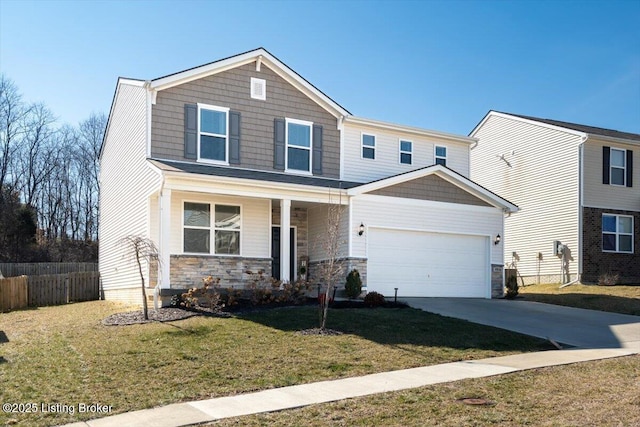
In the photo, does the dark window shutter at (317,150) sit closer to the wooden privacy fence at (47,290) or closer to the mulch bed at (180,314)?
the mulch bed at (180,314)

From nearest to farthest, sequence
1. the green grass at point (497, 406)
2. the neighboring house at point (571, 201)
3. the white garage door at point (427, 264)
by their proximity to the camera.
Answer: the green grass at point (497, 406)
the white garage door at point (427, 264)
the neighboring house at point (571, 201)

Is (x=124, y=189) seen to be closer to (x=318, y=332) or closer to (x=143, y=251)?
(x=143, y=251)

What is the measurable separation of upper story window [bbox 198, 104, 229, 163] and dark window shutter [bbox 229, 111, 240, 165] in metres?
0.12

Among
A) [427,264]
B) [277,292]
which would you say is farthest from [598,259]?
[277,292]

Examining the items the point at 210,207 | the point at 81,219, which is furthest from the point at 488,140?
the point at 81,219

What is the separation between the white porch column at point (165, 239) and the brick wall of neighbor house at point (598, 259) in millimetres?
16395

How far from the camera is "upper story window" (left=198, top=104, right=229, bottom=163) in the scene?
18.7 meters

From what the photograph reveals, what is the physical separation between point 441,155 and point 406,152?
1.59 meters

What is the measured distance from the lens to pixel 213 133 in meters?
18.9

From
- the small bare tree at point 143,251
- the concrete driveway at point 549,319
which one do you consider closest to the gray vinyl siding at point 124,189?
the small bare tree at point 143,251

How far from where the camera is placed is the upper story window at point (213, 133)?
18.7m

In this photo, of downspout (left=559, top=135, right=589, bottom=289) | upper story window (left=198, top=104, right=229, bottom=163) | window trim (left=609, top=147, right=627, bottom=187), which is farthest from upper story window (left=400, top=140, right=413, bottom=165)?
window trim (left=609, top=147, right=627, bottom=187)

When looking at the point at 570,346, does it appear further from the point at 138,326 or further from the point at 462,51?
the point at 462,51

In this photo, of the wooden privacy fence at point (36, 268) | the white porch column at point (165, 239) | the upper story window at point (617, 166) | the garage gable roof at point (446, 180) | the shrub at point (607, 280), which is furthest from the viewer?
the wooden privacy fence at point (36, 268)
